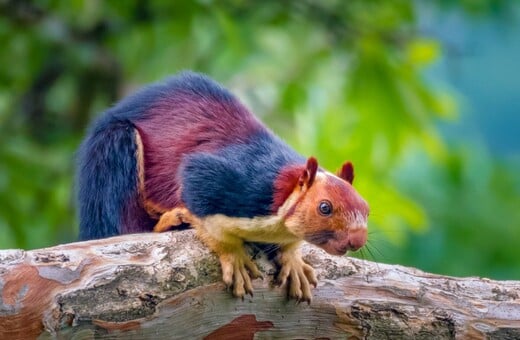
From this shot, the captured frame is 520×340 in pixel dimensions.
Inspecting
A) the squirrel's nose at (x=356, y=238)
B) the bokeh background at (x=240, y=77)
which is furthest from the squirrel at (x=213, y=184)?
the bokeh background at (x=240, y=77)

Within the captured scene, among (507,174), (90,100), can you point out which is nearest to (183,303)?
(90,100)

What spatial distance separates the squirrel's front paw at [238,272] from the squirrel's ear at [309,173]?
1.15 feet

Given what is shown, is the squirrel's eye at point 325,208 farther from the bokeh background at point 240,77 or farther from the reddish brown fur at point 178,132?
the bokeh background at point 240,77

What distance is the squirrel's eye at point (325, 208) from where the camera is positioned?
328cm

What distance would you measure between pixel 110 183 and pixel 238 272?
686 millimetres

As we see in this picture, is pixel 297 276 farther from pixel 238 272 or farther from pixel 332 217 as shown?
pixel 332 217

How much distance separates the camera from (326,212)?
10.8 feet

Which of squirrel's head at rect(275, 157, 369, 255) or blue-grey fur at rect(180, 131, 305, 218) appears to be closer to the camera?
squirrel's head at rect(275, 157, 369, 255)

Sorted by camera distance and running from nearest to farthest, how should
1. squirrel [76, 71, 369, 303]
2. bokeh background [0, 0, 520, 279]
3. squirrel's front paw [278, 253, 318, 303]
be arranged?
1. squirrel [76, 71, 369, 303]
2. squirrel's front paw [278, 253, 318, 303]
3. bokeh background [0, 0, 520, 279]

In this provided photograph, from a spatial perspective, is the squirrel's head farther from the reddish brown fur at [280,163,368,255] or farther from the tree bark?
the tree bark

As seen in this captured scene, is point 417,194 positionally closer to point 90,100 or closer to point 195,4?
point 90,100

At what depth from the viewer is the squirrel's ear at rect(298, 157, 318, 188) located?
10.9 ft

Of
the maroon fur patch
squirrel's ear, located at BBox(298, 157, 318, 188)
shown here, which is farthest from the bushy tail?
squirrel's ear, located at BBox(298, 157, 318, 188)

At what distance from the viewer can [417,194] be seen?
33.1 feet
